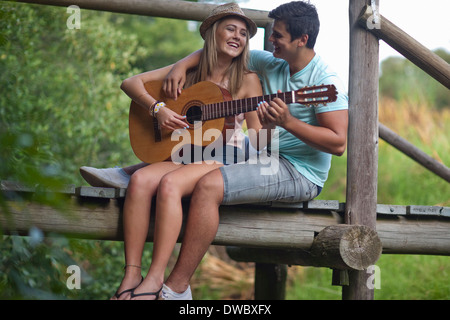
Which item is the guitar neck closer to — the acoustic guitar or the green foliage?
the acoustic guitar

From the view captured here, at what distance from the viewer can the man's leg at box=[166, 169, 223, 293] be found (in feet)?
6.77

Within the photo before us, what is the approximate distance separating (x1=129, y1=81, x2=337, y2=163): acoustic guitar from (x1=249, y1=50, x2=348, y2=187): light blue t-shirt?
21 centimetres

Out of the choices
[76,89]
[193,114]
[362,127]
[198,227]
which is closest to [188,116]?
[193,114]

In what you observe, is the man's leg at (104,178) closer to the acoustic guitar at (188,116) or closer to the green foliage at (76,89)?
the acoustic guitar at (188,116)

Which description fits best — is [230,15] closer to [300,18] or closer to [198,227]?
[300,18]

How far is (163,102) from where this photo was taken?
2.48m

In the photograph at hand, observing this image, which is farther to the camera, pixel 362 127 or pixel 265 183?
pixel 362 127

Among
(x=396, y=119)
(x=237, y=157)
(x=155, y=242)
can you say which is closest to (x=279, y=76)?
(x=237, y=157)

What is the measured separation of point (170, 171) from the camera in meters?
2.24

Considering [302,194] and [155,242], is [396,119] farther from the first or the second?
[155,242]

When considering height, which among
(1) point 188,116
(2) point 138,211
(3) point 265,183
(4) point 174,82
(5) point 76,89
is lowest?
(2) point 138,211

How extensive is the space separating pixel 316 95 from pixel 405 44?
2.05 feet

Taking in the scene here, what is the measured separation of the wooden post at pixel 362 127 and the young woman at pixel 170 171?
44cm

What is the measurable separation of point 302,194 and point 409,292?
132 inches
